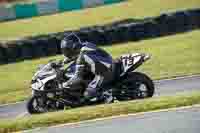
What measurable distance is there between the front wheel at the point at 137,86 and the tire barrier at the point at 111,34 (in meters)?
10.5

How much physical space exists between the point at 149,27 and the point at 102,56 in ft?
36.1

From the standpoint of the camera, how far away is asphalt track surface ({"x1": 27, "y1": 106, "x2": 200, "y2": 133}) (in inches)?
319

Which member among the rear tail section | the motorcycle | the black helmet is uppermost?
the black helmet

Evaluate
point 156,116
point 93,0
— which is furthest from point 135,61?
point 93,0

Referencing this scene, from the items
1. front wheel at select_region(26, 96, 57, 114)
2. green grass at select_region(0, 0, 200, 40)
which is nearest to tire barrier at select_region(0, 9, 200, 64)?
green grass at select_region(0, 0, 200, 40)

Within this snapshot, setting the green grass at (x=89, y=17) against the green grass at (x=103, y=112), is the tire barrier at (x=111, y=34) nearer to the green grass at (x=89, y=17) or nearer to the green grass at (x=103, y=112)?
the green grass at (x=89, y=17)

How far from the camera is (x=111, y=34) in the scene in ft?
77.7

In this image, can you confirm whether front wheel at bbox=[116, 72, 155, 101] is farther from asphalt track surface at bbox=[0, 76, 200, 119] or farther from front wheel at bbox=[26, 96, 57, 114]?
front wheel at bbox=[26, 96, 57, 114]

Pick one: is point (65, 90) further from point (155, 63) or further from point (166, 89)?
point (155, 63)

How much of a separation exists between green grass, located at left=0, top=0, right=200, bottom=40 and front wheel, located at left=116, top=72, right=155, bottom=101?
707 inches

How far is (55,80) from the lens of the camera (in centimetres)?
1334

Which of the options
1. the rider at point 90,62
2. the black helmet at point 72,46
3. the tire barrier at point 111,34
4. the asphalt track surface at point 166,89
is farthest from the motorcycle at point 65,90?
the tire barrier at point 111,34

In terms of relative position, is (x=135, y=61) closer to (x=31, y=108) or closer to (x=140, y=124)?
(x=31, y=108)

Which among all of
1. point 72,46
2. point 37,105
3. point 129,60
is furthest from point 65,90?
point 129,60
